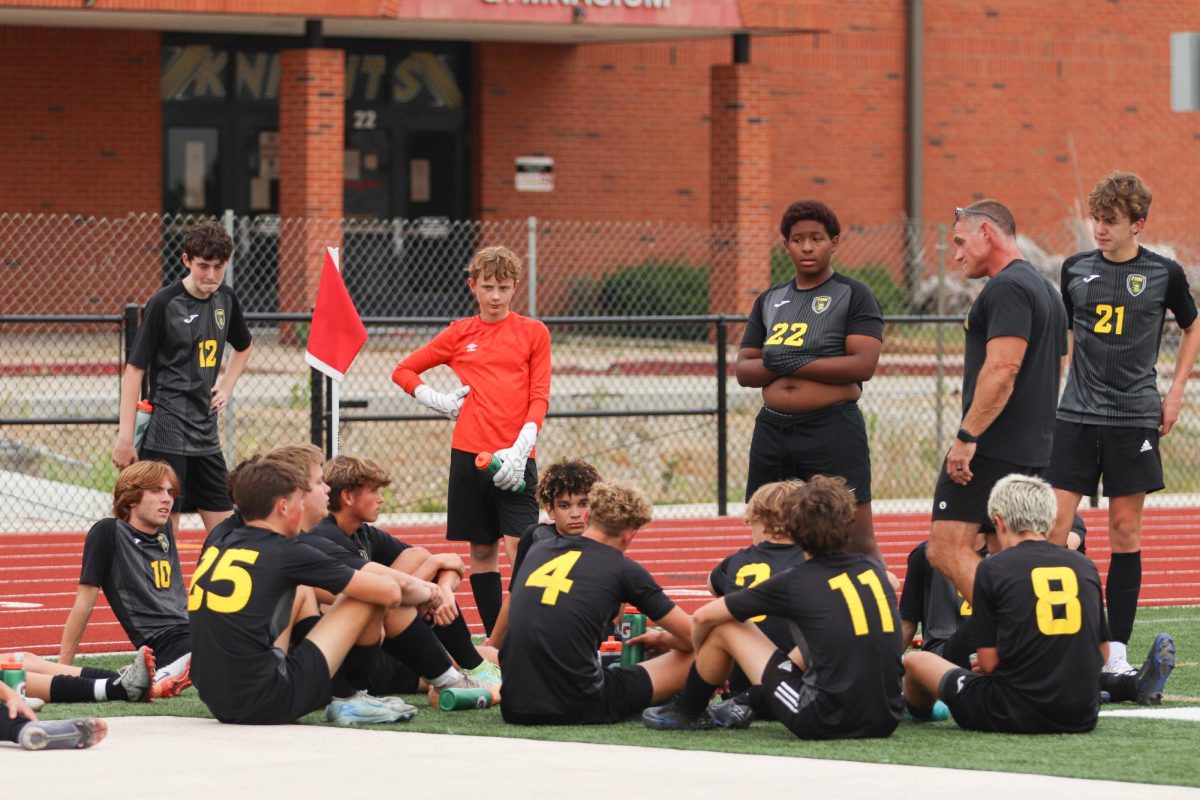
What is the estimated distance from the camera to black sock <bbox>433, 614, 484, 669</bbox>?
817 centimetres

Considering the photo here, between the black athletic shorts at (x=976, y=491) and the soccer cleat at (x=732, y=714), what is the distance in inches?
51.9

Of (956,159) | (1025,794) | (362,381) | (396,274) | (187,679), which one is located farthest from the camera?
(956,159)

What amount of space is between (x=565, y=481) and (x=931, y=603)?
5.88 feet

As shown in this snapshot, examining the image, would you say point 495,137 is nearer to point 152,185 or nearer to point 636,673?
point 152,185

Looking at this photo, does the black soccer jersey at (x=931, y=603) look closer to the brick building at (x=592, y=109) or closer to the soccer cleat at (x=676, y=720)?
the soccer cleat at (x=676, y=720)

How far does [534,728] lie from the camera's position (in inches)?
293

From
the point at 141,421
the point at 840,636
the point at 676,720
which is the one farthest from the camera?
the point at 141,421

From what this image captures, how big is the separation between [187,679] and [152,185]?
19744 mm

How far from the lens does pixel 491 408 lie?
9.29m

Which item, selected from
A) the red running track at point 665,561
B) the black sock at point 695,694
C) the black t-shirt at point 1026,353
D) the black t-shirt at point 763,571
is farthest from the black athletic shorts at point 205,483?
the black t-shirt at point 1026,353

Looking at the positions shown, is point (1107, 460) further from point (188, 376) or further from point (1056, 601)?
point (188, 376)

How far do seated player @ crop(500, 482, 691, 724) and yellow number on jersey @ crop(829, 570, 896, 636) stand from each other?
704 mm

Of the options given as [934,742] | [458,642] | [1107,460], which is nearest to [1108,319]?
[1107,460]

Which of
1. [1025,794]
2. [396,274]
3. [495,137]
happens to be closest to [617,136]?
[495,137]
